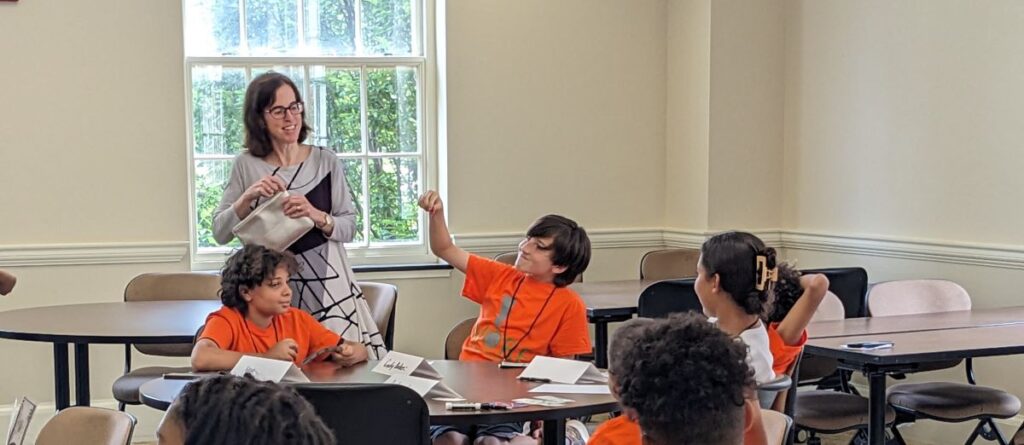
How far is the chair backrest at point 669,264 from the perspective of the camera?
17.6 ft

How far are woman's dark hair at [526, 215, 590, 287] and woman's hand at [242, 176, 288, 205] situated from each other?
0.79 m

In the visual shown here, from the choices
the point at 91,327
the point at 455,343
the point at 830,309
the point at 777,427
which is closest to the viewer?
the point at 777,427

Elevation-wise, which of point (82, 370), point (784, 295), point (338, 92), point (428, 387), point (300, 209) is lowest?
point (82, 370)

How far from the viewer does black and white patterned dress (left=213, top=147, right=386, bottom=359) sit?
3535mm

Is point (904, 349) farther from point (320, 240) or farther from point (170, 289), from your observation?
point (170, 289)

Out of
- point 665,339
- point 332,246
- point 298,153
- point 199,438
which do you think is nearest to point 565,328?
point 332,246

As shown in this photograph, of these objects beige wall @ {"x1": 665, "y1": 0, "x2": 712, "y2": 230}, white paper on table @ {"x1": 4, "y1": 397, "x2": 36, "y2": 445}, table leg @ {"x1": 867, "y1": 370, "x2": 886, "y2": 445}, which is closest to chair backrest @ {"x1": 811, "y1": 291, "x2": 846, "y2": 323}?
table leg @ {"x1": 867, "y1": 370, "x2": 886, "y2": 445}

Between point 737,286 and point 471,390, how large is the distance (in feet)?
2.44

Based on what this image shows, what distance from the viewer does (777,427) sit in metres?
2.35

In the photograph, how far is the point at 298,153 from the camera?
3600 millimetres

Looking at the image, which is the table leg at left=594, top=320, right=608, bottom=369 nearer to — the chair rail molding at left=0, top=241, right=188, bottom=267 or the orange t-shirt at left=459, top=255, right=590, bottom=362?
the orange t-shirt at left=459, top=255, right=590, bottom=362

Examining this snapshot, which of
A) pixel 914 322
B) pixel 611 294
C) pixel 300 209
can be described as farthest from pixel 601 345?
pixel 300 209

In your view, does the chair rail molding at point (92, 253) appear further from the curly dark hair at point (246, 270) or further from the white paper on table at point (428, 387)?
the white paper on table at point (428, 387)

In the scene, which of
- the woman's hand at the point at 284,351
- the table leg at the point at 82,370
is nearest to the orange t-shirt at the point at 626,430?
the woman's hand at the point at 284,351
